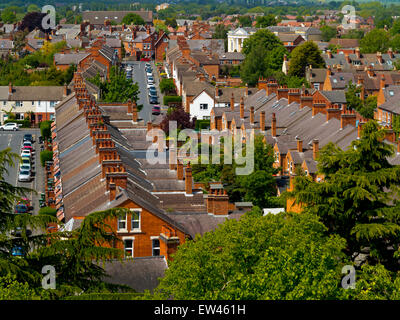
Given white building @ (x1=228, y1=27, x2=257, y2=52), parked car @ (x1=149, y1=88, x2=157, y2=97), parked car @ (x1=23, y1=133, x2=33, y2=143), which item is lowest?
parked car @ (x1=23, y1=133, x2=33, y2=143)

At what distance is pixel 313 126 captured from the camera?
5897 cm

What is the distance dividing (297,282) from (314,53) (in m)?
96.4

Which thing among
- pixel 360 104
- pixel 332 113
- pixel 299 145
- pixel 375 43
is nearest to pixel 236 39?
pixel 375 43

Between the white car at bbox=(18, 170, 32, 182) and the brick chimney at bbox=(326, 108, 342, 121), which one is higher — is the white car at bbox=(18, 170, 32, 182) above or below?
below

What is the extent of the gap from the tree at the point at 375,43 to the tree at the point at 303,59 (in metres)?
32.8

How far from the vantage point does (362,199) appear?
94.2 ft

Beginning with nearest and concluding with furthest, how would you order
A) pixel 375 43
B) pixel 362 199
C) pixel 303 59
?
pixel 362 199 < pixel 303 59 < pixel 375 43

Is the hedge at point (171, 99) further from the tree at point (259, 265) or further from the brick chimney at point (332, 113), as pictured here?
the tree at point (259, 265)

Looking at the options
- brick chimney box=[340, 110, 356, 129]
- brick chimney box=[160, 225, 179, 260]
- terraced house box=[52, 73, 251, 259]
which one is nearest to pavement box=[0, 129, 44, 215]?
terraced house box=[52, 73, 251, 259]

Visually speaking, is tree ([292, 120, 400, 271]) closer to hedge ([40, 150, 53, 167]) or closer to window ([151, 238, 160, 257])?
window ([151, 238, 160, 257])

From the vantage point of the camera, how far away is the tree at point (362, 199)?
28.3 meters

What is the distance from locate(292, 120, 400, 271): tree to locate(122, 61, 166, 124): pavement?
1879 inches

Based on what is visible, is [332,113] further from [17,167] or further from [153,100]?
[153,100]

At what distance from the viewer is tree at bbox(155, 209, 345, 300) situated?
709 inches
